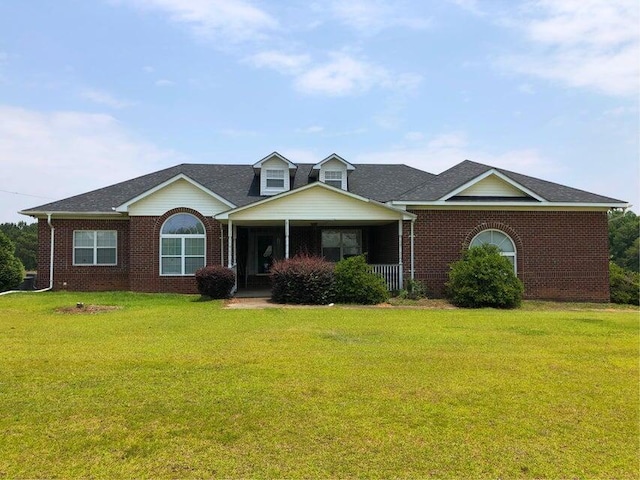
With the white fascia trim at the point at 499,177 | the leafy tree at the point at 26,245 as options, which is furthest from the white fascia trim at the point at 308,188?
the leafy tree at the point at 26,245

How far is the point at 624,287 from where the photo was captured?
18.4m

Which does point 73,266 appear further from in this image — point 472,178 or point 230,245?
point 472,178

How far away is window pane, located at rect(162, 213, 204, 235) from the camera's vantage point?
61.3 feet

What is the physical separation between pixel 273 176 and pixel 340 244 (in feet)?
13.5

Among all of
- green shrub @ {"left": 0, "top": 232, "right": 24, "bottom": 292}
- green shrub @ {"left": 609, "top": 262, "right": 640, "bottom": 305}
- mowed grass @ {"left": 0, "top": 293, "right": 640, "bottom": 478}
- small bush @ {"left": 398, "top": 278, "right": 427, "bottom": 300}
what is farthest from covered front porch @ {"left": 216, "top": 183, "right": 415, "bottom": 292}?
green shrub @ {"left": 0, "top": 232, "right": 24, "bottom": 292}

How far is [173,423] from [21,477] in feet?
4.22

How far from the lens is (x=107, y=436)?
4.25 meters

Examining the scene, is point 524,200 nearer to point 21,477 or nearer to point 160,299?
point 160,299

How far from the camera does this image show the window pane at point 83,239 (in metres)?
19.6

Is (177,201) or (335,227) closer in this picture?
(177,201)

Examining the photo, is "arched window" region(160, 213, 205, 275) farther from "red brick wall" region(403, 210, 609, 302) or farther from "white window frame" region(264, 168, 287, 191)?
"red brick wall" region(403, 210, 609, 302)

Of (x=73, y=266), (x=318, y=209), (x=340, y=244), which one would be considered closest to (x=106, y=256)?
(x=73, y=266)

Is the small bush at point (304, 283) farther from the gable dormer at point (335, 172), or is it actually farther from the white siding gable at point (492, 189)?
the gable dormer at point (335, 172)

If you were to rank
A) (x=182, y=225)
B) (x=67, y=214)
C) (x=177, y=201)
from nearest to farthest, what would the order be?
1. (x=177, y=201)
2. (x=182, y=225)
3. (x=67, y=214)
